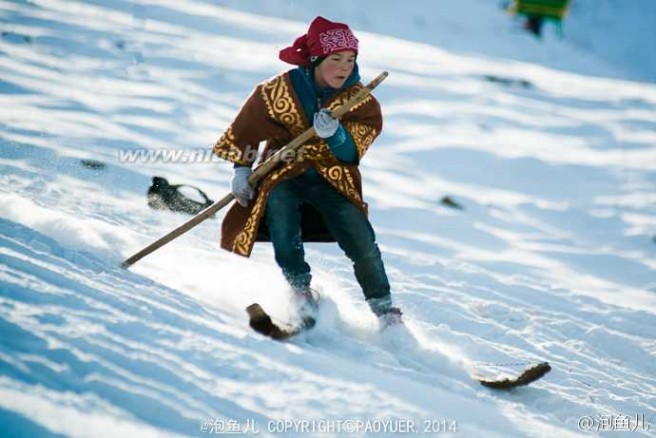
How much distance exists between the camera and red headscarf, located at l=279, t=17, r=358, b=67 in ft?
9.04

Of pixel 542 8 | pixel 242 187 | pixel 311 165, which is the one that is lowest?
pixel 242 187

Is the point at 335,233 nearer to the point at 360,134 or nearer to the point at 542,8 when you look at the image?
the point at 360,134

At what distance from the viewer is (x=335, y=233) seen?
2.83 m

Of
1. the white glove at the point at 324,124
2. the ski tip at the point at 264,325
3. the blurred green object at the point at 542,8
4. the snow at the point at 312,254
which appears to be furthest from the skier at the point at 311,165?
the blurred green object at the point at 542,8

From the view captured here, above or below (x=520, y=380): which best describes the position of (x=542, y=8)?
above

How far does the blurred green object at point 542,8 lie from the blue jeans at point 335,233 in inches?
744

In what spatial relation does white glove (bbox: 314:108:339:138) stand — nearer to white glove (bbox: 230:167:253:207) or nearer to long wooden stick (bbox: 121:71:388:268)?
long wooden stick (bbox: 121:71:388:268)

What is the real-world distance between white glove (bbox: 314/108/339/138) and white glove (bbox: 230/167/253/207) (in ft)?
1.58

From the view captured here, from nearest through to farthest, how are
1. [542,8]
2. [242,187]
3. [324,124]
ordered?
[324,124], [242,187], [542,8]

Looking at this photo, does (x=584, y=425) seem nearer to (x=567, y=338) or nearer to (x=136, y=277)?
(x=567, y=338)

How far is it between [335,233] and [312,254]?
1.52 m

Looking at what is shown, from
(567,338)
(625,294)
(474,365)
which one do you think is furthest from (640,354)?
(625,294)

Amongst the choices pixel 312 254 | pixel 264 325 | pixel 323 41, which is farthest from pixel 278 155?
pixel 312 254

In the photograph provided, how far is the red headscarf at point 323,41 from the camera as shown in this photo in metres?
2.76
